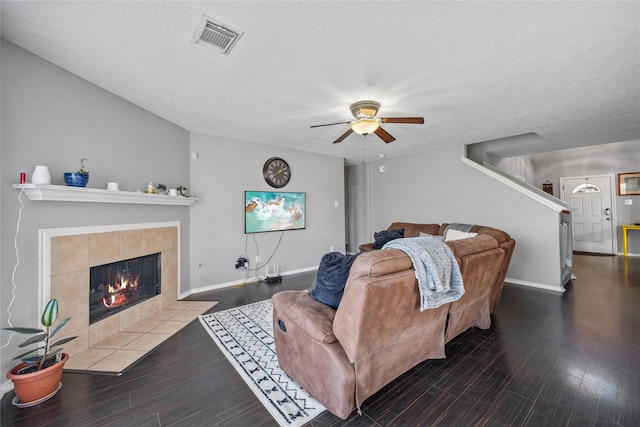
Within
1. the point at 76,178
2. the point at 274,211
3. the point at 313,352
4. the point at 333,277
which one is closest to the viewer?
the point at 313,352

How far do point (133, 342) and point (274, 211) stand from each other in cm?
286

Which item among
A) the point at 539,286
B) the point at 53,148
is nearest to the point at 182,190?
the point at 53,148

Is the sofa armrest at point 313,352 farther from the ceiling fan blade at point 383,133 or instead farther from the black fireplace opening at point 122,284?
the ceiling fan blade at point 383,133

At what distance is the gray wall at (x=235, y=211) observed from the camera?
4.09 meters

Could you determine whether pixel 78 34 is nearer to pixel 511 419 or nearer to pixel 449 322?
pixel 449 322

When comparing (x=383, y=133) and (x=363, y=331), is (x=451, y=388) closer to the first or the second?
(x=363, y=331)

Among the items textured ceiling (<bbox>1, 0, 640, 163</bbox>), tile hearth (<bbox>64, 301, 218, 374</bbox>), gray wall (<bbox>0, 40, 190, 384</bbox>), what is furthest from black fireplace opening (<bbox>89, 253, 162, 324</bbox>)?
textured ceiling (<bbox>1, 0, 640, 163</bbox>)

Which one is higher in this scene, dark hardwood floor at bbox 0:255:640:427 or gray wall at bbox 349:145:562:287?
gray wall at bbox 349:145:562:287

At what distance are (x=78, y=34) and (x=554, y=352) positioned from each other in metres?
4.57

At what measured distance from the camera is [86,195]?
2293 mm

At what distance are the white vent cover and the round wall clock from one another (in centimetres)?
286

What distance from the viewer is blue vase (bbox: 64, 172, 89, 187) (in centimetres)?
218

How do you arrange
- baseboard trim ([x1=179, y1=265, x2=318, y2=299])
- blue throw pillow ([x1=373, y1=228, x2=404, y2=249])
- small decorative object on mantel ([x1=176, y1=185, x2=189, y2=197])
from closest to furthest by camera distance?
small decorative object on mantel ([x1=176, y1=185, x2=189, y2=197])
baseboard trim ([x1=179, y1=265, x2=318, y2=299])
blue throw pillow ([x1=373, y1=228, x2=404, y2=249])

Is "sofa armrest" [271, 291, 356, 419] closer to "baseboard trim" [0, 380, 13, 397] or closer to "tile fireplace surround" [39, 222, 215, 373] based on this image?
"tile fireplace surround" [39, 222, 215, 373]
